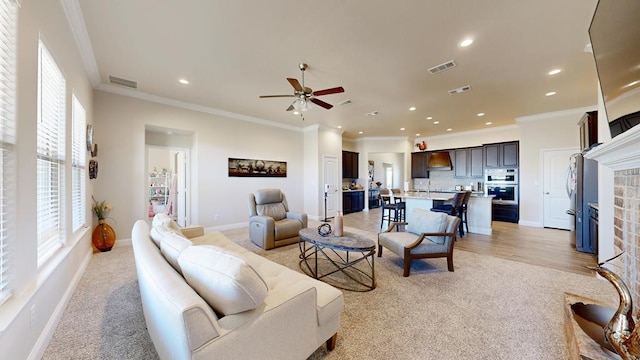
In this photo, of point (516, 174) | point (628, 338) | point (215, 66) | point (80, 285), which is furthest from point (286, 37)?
point (516, 174)

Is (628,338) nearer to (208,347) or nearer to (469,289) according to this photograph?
(469,289)

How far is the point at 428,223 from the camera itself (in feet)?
10.3

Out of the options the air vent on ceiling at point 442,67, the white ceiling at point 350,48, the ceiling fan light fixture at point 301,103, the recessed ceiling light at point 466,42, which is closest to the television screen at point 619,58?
the white ceiling at point 350,48

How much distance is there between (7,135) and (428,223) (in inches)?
156

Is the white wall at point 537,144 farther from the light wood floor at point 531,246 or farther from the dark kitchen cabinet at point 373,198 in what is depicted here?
the dark kitchen cabinet at point 373,198

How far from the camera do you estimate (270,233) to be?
378 centimetres

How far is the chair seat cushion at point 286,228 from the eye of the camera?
3876 mm

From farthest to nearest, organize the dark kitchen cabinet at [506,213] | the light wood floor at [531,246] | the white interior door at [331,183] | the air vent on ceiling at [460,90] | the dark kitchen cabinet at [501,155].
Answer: the white interior door at [331,183]
the dark kitchen cabinet at [501,155]
the dark kitchen cabinet at [506,213]
the air vent on ceiling at [460,90]
the light wood floor at [531,246]

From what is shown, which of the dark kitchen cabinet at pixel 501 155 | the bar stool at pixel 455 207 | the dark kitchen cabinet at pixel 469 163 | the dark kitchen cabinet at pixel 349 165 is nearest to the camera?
the bar stool at pixel 455 207

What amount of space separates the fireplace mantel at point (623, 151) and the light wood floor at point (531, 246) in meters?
1.53

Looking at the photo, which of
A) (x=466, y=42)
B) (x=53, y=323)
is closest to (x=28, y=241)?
(x=53, y=323)

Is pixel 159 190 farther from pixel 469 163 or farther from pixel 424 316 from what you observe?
pixel 469 163

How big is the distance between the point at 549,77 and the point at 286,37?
4.24 metres

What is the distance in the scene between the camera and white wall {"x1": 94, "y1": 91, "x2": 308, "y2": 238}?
4.05 meters
